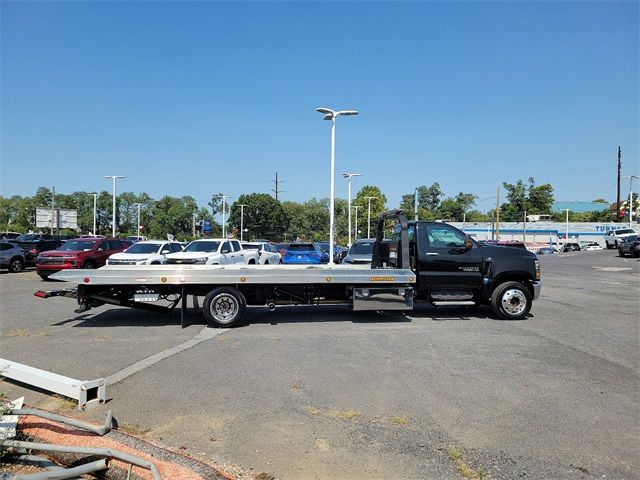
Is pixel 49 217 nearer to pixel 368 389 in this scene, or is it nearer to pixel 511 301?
pixel 511 301

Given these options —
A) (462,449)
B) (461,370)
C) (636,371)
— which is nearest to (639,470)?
(462,449)

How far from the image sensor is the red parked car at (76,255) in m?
21.0

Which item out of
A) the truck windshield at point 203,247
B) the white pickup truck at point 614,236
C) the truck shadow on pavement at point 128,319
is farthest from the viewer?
the white pickup truck at point 614,236

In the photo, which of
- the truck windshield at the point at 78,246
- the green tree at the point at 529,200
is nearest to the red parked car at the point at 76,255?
the truck windshield at the point at 78,246

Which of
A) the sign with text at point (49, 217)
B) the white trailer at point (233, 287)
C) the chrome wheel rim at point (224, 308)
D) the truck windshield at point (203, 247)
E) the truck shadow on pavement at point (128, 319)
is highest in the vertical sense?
the sign with text at point (49, 217)

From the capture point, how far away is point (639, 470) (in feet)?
13.8

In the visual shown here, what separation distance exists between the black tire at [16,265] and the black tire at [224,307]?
21.1m

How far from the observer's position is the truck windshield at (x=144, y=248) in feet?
75.0

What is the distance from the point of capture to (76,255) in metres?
21.6

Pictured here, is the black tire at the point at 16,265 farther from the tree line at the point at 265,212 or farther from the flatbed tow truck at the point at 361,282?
the tree line at the point at 265,212

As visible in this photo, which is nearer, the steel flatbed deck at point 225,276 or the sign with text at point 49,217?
the steel flatbed deck at point 225,276

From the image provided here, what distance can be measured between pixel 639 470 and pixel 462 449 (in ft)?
4.71

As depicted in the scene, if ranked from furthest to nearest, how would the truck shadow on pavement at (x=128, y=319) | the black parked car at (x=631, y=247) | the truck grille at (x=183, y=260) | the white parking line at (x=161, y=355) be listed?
the black parked car at (x=631, y=247) < the truck grille at (x=183, y=260) < the truck shadow on pavement at (x=128, y=319) < the white parking line at (x=161, y=355)

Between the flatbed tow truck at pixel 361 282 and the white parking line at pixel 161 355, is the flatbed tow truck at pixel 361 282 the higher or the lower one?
the higher one
